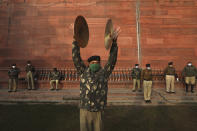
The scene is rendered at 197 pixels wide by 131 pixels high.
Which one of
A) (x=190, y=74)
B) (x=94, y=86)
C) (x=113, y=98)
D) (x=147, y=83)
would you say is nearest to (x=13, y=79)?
(x=113, y=98)

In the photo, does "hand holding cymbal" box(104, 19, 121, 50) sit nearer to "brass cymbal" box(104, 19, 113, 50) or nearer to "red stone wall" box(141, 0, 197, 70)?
"brass cymbal" box(104, 19, 113, 50)

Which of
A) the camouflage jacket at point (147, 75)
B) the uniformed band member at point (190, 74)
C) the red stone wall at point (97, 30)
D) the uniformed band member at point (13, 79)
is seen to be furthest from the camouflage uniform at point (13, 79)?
the uniformed band member at point (190, 74)

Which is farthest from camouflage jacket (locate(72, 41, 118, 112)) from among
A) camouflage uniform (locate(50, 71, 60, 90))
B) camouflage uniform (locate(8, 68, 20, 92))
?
camouflage uniform (locate(8, 68, 20, 92))

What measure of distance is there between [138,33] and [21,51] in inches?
317

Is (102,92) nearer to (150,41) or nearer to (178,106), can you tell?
(178,106)

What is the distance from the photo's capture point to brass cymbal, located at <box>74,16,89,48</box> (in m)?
2.34

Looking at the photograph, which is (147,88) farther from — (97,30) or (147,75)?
(97,30)

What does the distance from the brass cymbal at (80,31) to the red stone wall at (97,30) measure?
22.0 ft

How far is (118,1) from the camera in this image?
32.0 feet

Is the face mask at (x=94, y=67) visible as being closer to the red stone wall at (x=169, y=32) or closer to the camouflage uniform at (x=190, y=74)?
the camouflage uniform at (x=190, y=74)

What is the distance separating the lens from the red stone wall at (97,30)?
923cm

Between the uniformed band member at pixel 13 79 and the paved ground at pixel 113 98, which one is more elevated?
the uniformed band member at pixel 13 79

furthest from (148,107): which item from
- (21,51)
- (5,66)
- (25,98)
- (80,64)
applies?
(5,66)

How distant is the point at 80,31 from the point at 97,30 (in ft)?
23.8
